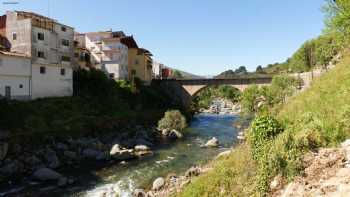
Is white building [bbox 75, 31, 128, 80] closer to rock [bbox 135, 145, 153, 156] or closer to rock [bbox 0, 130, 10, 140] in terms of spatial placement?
rock [bbox 135, 145, 153, 156]

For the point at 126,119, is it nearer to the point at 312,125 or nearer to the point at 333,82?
the point at 333,82

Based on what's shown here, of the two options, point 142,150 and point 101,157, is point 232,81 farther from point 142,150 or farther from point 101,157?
point 101,157

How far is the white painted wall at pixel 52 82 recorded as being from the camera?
40906 millimetres

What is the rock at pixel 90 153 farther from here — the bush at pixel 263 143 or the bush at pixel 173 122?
the bush at pixel 263 143

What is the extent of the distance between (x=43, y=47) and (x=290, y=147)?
3957 centimetres

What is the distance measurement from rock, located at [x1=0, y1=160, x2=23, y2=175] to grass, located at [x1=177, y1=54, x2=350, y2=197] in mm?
18743

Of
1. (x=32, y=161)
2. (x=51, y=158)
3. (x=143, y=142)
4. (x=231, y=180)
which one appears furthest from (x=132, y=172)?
(x=231, y=180)

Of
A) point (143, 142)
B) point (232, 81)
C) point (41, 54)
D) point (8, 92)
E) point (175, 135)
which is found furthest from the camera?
point (232, 81)

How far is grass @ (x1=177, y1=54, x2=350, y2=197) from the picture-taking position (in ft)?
32.3

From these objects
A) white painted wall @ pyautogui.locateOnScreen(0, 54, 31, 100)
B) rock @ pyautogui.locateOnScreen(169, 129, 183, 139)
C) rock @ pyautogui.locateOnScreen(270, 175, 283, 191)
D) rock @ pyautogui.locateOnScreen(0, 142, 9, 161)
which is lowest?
rock @ pyautogui.locateOnScreen(169, 129, 183, 139)

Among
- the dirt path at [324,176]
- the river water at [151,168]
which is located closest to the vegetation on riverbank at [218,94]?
the river water at [151,168]

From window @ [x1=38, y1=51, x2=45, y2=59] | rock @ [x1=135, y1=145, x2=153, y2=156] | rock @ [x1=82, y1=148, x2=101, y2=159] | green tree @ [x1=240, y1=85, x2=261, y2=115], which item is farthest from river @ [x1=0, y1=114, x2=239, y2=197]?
window @ [x1=38, y1=51, x2=45, y2=59]

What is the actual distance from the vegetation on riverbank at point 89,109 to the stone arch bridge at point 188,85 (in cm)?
262

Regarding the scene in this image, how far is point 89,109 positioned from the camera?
148 feet
